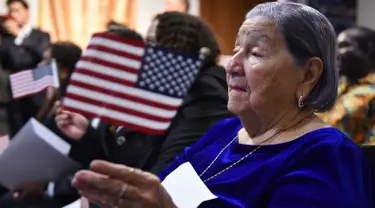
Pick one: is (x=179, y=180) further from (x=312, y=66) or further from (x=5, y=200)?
(x=5, y=200)

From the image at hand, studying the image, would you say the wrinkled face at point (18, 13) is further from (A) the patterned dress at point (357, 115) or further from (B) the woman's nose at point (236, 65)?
(B) the woman's nose at point (236, 65)

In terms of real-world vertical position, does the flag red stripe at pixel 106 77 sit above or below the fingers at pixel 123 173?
below

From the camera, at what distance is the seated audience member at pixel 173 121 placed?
7.00ft

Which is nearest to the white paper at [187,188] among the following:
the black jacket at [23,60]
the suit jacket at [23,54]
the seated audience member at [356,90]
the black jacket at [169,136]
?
the black jacket at [169,136]

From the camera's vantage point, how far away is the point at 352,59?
3100mm

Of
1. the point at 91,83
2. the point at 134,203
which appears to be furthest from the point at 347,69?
the point at 134,203

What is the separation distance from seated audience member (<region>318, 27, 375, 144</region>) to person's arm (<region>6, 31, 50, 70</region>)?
117 inches

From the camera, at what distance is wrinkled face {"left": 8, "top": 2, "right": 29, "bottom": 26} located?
6.37m

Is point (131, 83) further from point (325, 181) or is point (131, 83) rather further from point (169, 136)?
point (325, 181)

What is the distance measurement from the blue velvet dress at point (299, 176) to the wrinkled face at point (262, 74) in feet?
0.31

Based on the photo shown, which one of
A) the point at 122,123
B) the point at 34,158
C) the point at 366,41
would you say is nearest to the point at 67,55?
the point at 122,123

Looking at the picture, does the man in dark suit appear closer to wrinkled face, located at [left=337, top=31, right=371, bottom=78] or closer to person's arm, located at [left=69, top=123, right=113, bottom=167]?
person's arm, located at [left=69, top=123, right=113, bottom=167]

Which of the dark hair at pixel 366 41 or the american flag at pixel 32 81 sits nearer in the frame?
the dark hair at pixel 366 41

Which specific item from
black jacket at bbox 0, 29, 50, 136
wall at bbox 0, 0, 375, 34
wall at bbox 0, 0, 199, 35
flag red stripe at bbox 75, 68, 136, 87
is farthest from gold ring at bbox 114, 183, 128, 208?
wall at bbox 0, 0, 199, 35
